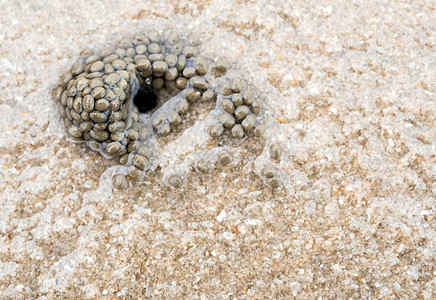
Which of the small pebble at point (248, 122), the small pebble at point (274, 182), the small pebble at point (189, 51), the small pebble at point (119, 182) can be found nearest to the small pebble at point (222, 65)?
the small pebble at point (189, 51)

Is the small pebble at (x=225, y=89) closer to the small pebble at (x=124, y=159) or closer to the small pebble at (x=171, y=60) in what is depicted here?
the small pebble at (x=171, y=60)

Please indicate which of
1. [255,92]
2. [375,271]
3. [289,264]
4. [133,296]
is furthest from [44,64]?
[375,271]

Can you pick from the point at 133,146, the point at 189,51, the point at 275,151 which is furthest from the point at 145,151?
the point at 275,151

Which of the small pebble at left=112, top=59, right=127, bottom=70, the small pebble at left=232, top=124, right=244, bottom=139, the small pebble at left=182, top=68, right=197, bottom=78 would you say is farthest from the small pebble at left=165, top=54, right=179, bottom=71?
the small pebble at left=232, top=124, right=244, bottom=139

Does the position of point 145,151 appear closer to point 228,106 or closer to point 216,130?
point 216,130

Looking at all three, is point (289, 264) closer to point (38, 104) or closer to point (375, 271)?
point (375, 271)

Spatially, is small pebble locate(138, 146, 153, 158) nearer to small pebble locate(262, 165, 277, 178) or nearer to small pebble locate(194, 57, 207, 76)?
small pebble locate(194, 57, 207, 76)
